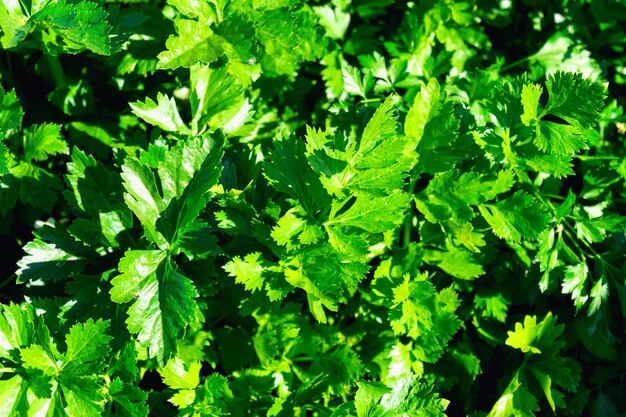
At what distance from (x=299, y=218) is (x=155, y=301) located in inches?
16.9

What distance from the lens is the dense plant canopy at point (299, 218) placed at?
1.72 m

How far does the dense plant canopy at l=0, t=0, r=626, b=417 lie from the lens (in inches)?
67.6

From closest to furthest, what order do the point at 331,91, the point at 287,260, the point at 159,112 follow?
the point at 287,260 < the point at 159,112 < the point at 331,91

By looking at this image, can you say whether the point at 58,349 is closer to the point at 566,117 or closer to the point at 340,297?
the point at 340,297

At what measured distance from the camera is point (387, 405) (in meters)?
1.84

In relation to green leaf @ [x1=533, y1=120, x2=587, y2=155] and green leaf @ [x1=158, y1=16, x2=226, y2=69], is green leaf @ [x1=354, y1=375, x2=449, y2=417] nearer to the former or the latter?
green leaf @ [x1=533, y1=120, x2=587, y2=155]

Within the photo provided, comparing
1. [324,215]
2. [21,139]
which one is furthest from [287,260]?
[21,139]

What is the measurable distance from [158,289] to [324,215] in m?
0.47

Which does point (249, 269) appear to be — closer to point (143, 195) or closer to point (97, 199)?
point (143, 195)

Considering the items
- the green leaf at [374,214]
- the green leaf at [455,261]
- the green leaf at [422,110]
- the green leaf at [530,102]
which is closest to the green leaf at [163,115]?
the green leaf at [374,214]

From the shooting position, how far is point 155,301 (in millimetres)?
1651

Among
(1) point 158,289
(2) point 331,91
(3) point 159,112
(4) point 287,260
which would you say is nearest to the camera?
(1) point 158,289

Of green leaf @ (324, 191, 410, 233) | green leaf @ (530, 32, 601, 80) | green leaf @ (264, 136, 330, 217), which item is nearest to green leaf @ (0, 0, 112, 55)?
green leaf @ (264, 136, 330, 217)

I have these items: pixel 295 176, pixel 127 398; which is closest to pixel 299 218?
pixel 295 176
